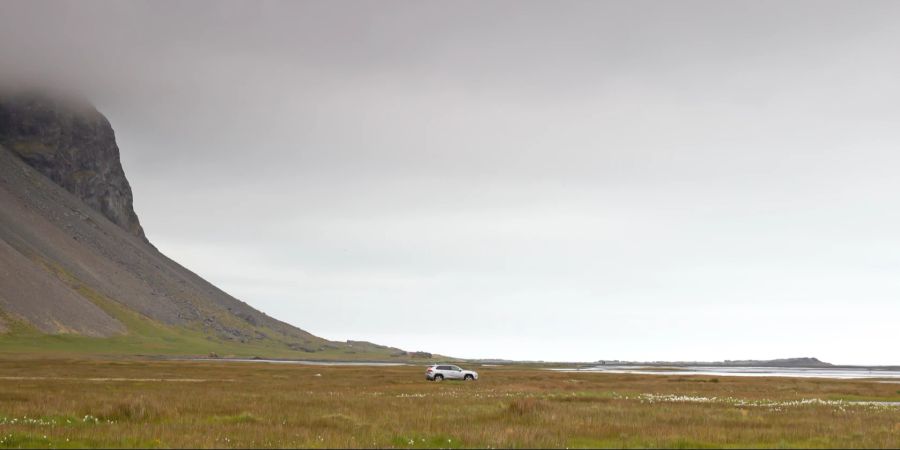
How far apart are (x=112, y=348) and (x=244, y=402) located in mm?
164293

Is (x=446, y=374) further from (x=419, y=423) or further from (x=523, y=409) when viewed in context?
(x=419, y=423)

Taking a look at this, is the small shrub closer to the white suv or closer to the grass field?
the grass field

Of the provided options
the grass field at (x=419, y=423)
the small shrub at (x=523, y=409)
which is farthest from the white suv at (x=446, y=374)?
the small shrub at (x=523, y=409)

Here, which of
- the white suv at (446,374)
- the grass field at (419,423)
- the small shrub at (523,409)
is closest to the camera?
the grass field at (419,423)

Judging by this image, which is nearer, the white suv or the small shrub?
the small shrub

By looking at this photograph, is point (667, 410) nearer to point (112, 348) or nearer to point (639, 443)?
point (639, 443)

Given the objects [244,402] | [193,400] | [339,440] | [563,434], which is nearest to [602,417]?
[563,434]

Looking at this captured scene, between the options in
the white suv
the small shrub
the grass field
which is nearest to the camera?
the grass field

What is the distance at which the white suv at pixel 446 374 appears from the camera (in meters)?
84.9

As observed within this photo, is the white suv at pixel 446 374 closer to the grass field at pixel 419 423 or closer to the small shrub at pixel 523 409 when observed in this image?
the grass field at pixel 419 423

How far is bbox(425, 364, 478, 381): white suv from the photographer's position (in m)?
84.9

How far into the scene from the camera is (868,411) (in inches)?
1591

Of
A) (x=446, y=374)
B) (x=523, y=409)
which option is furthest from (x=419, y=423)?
(x=446, y=374)

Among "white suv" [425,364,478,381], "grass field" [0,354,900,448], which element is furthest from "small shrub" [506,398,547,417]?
"white suv" [425,364,478,381]
